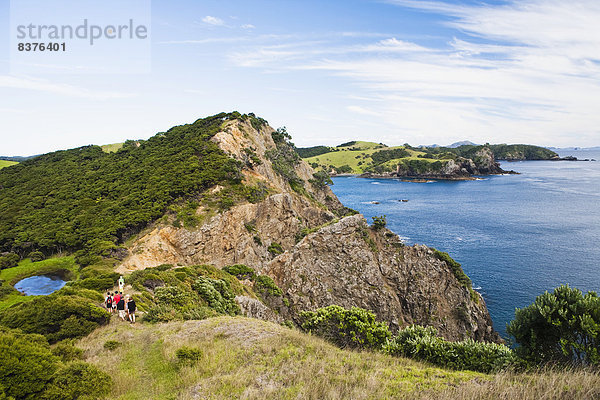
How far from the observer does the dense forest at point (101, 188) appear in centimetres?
4581

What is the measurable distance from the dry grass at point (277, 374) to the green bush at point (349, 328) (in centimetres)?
794

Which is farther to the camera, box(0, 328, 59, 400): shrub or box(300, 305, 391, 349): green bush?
box(300, 305, 391, 349): green bush

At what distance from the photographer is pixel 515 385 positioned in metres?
9.63

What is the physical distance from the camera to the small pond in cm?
3109

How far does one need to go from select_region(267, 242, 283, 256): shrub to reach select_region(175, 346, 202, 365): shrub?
142 feet

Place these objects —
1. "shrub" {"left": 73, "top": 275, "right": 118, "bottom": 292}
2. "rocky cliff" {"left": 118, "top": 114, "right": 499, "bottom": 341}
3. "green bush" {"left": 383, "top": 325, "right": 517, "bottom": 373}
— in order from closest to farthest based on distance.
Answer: "green bush" {"left": 383, "top": 325, "right": 517, "bottom": 373}
"shrub" {"left": 73, "top": 275, "right": 118, "bottom": 292}
"rocky cliff" {"left": 118, "top": 114, "right": 499, "bottom": 341}

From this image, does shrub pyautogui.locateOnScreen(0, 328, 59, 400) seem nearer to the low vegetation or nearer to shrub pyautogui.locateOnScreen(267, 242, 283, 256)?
the low vegetation

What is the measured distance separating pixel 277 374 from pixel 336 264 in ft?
121

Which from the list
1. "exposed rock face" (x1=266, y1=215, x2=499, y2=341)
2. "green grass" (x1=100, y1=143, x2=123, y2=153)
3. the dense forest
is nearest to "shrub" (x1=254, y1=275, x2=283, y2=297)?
"exposed rock face" (x1=266, y1=215, x2=499, y2=341)

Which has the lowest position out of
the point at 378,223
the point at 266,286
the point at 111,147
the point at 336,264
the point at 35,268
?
the point at 266,286

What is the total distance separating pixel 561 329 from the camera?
13070 mm

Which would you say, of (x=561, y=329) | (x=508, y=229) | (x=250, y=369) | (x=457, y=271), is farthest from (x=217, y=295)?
(x=508, y=229)

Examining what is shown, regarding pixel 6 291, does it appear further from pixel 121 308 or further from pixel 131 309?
pixel 131 309

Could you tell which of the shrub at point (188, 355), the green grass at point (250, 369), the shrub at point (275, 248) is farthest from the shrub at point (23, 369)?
the shrub at point (275, 248)
